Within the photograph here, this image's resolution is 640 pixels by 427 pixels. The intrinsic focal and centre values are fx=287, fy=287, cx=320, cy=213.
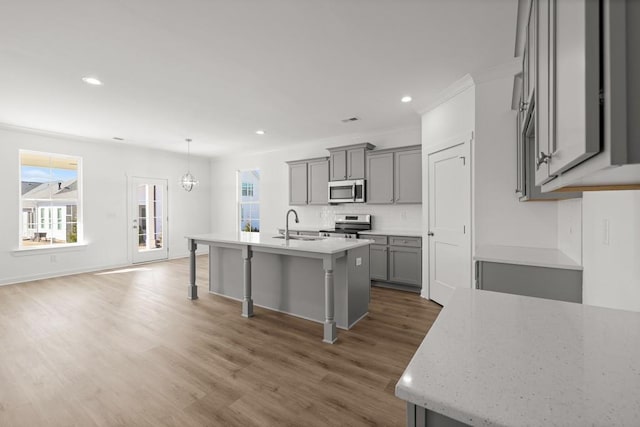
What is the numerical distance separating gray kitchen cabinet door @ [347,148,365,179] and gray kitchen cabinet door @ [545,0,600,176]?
4.36 metres

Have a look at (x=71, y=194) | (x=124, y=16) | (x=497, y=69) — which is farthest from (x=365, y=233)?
(x=71, y=194)

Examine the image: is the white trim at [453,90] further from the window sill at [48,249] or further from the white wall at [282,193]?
the window sill at [48,249]

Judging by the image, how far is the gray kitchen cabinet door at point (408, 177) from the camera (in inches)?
181

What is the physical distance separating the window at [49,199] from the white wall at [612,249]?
25.1 feet

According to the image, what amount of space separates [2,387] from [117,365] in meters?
0.70

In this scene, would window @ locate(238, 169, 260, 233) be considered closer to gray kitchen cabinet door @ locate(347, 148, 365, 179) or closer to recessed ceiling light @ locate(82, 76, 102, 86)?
gray kitchen cabinet door @ locate(347, 148, 365, 179)

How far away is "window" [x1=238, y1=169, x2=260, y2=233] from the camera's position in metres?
7.46

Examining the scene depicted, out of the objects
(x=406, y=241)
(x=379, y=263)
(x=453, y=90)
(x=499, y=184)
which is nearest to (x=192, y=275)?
(x=379, y=263)

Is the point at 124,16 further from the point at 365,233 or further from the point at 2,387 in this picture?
the point at 365,233

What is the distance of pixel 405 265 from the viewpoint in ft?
14.6

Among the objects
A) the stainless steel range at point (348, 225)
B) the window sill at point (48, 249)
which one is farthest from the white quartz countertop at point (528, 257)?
the window sill at point (48, 249)

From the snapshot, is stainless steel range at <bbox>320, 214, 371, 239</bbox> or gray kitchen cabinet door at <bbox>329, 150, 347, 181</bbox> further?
gray kitchen cabinet door at <bbox>329, 150, 347, 181</bbox>

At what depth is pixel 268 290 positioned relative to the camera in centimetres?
368

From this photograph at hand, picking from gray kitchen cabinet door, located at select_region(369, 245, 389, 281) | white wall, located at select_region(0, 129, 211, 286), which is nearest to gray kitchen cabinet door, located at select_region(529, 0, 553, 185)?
gray kitchen cabinet door, located at select_region(369, 245, 389, 281)
